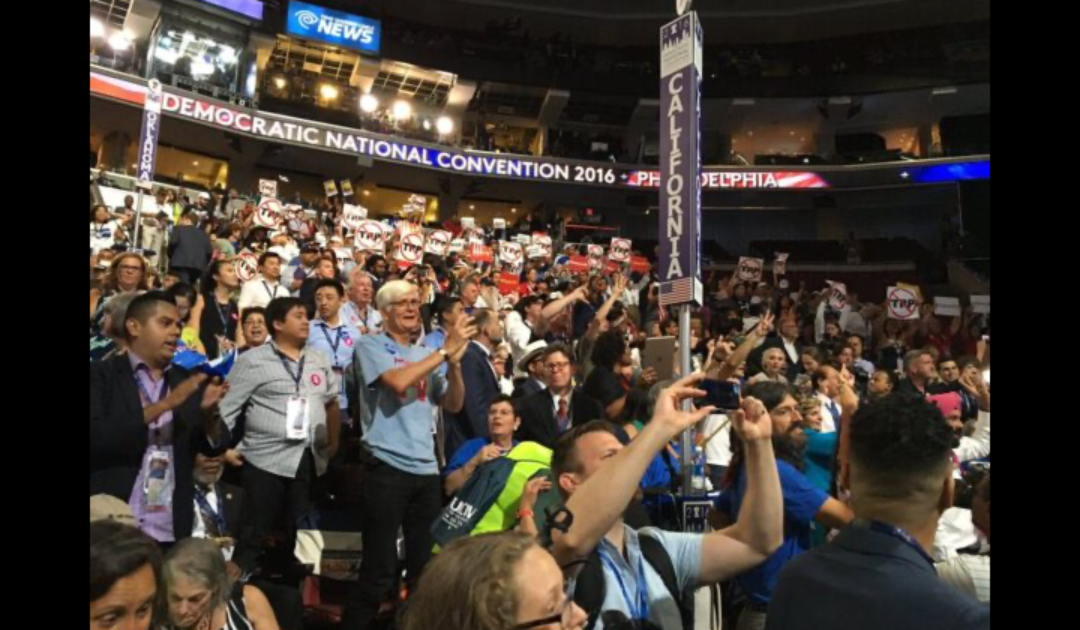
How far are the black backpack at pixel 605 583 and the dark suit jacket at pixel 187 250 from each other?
805cm

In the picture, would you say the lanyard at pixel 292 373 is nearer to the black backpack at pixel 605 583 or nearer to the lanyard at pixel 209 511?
the lanyard at pixel 209 511

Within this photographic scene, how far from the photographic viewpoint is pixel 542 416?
4.67 meters

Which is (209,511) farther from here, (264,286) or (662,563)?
(264,286)

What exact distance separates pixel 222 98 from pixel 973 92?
23.7 metres

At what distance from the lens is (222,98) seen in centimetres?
2330

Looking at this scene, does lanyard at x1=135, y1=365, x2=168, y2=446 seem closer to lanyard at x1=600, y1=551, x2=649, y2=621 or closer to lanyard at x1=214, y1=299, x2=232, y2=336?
lanyard at x1=600, y1=551, x2=649, y2=621

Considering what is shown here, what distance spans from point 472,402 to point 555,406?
0.53 m

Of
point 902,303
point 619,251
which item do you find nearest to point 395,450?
point 902,303

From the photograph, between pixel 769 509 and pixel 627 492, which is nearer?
pixel 627 492

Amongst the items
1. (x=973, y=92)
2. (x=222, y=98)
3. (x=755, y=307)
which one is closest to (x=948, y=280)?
(x=973, y=92)

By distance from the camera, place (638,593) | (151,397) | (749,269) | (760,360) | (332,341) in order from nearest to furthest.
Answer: (638,593)
(151,397)
(332,341)
(760,360)
(749,269)
